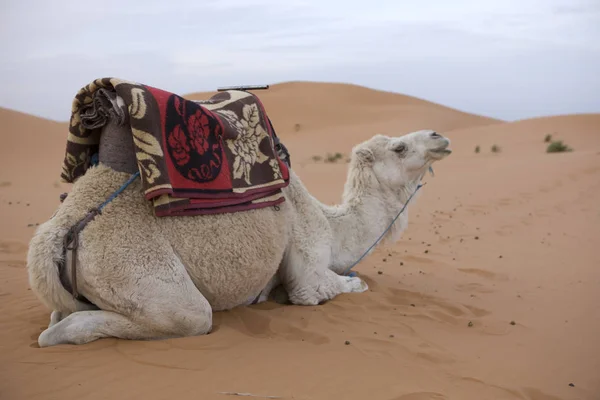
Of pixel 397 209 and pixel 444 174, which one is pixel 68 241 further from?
pixel 444 174

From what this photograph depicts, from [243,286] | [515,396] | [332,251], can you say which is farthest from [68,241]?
[515,396]

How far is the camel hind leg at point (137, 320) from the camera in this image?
11.4ft

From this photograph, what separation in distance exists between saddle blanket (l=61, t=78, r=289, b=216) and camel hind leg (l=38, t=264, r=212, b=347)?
50 centimetres

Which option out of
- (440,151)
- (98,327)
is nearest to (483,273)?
(440,151)

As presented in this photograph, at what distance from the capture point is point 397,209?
17.7 ft

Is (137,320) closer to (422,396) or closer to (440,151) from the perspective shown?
(422,396)

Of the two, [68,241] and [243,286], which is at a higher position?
[68,241]

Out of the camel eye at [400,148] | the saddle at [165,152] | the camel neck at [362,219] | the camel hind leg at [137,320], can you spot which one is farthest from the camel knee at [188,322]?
the camel eye at [400,148]

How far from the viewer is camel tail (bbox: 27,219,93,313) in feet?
11.2

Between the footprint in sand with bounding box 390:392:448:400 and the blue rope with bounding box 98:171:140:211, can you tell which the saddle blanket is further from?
the footprint in sand with bounding box 390:392:448:400

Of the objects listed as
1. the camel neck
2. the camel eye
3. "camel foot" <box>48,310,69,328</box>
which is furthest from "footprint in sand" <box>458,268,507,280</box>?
"camel foot" <box>48,310,69,328</box>

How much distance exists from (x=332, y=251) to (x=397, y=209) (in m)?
0.78

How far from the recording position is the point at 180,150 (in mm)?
3812

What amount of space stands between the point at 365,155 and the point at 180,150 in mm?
2112
